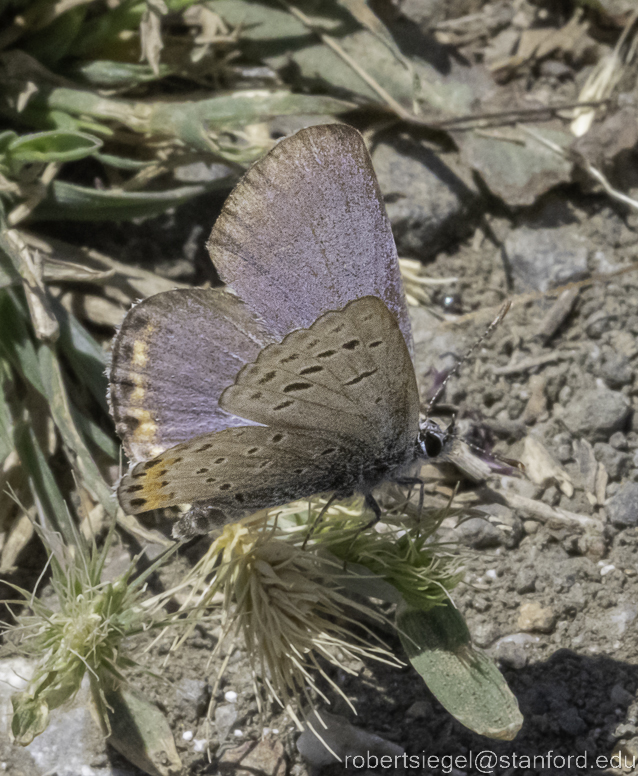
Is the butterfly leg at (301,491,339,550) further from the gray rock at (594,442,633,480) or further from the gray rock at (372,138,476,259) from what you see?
the gray rock at (372,138,476,259)

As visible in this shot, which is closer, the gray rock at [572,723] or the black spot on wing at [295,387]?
the black spot on wing at [295,387]

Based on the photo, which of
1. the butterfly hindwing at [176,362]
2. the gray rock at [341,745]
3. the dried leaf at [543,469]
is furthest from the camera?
the dried leaf at [543,469]

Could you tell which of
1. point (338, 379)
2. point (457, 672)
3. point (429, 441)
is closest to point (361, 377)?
point (338, 379)

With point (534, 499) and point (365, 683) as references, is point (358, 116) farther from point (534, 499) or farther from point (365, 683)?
point (365, 683)

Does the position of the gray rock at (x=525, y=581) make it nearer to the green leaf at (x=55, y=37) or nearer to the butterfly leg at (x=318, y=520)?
the butterfly leg at (x=318, y=520)

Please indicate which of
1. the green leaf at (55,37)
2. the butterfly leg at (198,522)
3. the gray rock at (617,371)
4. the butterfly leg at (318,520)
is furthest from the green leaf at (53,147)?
the gray rock at (617,371)

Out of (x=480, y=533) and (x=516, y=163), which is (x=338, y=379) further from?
(x=516, y=163)

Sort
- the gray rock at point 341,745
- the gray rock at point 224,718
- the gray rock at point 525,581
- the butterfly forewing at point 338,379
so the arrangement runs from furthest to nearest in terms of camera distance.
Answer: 1. the gray rock at point 525,581
2. the gray rock at point 224,718
3. the gray rock at point 341,745
4. the butterfly forewing at point 338,379

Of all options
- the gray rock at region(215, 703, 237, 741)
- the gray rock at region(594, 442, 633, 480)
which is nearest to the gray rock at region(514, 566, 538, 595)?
the gray rock at region(594, 442, 633, 480)

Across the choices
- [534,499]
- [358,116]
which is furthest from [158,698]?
[358,116]
